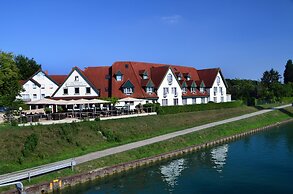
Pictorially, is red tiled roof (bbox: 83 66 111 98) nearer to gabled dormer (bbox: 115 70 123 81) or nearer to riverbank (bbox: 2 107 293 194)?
gabled dormer (bbox: 115 70 123 81)

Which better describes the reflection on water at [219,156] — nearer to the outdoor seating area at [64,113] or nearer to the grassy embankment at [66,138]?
the grassy embankment at [66,138]

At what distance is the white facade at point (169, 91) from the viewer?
194 feet

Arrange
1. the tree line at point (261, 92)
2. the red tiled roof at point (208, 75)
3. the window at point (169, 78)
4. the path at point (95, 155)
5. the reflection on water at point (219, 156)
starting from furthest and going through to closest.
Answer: the tree line at point (261, 92)
the red tiled roof at point (208, 75)
the window at point (169, 78)
the reflection on water at point (219, 156)
the path at point (95, 155)

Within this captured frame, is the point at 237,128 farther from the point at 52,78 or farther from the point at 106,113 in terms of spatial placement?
the point at 52,78

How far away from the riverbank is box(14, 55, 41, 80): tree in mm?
60839

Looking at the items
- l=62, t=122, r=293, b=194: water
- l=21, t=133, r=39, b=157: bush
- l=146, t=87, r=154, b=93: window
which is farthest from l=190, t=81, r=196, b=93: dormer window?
l=21, t=133, r=39, b=157: bush

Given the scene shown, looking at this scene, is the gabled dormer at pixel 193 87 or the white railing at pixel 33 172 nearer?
the white railing at pixel 33 172

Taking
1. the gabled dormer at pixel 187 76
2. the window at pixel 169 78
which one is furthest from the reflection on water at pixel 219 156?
the gabled dormer at pixel 187 76

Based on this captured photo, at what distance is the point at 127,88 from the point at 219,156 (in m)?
24.5

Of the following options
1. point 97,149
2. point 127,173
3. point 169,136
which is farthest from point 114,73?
point 127,173

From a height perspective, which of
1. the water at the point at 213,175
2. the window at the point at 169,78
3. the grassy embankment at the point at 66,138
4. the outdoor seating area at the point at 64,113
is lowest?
the water at the point at 213,175

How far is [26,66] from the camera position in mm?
92625

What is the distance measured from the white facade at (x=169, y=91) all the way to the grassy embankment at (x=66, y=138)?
12483 mm

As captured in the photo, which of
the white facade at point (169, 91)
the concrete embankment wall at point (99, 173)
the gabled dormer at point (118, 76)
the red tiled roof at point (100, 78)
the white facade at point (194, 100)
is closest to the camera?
the concrete embankment wall at point (99, 173)
